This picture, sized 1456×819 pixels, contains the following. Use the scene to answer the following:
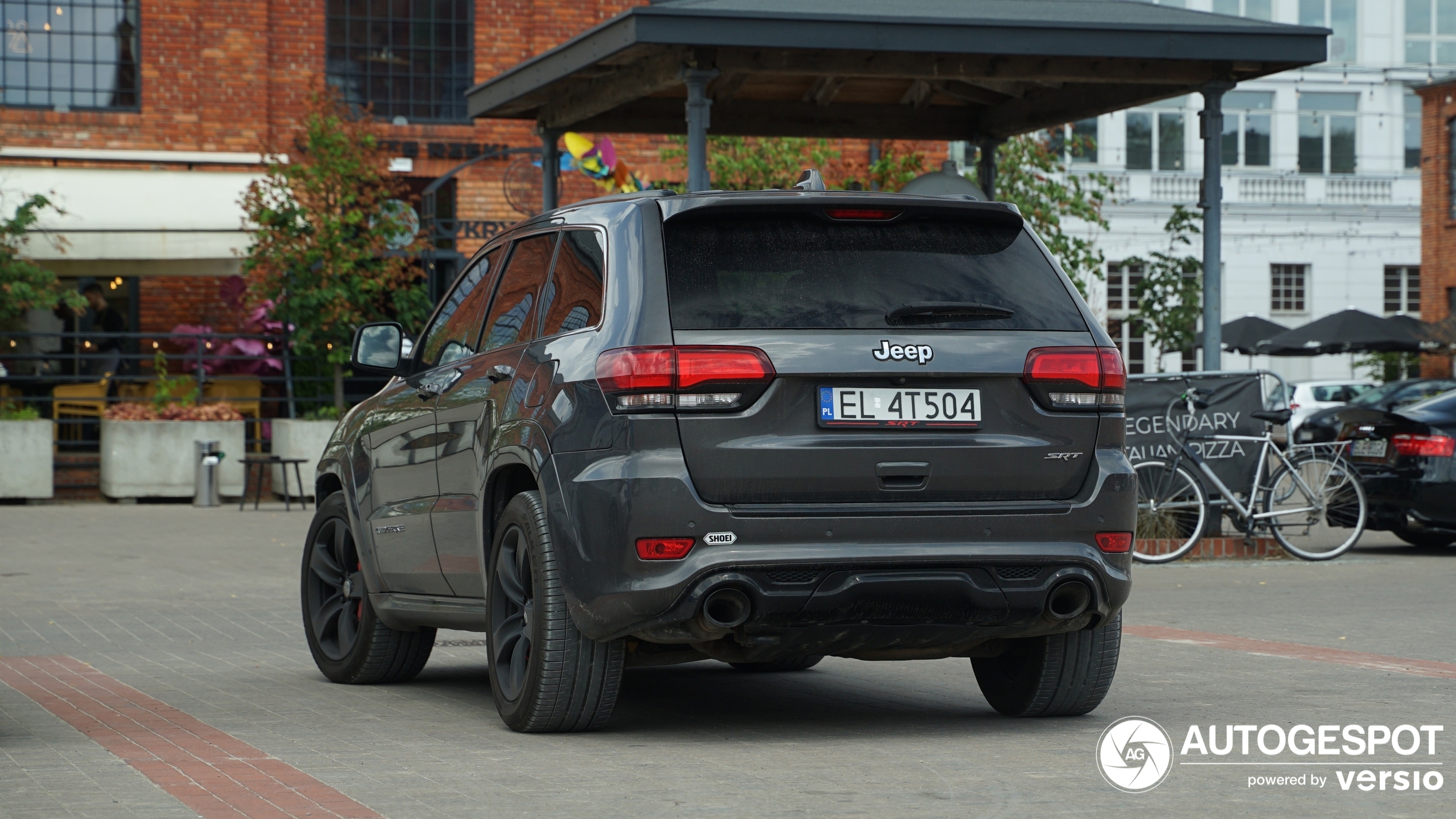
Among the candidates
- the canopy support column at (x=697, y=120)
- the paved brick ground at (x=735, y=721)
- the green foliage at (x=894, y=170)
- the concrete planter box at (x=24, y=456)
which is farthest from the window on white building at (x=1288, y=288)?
the paved brick ground at (x=735, y=721)

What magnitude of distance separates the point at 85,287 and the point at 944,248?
2096cm

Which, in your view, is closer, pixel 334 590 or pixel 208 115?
pixel 334 590

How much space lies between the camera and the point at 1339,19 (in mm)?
52906

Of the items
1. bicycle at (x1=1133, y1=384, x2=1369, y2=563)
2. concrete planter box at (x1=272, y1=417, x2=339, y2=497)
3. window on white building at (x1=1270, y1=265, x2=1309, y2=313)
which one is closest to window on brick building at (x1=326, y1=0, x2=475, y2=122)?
concrete planter box at (x1=272, y1=417, x2=339, y2=497)

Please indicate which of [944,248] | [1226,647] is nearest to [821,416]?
[944,248]

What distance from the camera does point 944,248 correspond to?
21.1 ft

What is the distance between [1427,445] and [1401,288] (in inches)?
1515

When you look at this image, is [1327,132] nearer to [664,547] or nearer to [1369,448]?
[1369,448]

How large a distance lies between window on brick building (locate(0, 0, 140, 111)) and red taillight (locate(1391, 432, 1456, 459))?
17602 millimetres

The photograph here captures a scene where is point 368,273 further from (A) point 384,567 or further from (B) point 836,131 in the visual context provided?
(A) point 384,567

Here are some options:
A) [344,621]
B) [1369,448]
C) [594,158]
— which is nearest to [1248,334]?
[594,158]

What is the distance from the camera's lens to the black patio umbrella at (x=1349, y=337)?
36281 millimetres

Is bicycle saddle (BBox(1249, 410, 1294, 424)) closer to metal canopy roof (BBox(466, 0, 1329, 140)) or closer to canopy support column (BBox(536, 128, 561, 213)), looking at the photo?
metal canopy roof (BBox(466, 0, 1329, 140))

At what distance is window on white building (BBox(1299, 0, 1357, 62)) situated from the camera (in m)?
52.8
